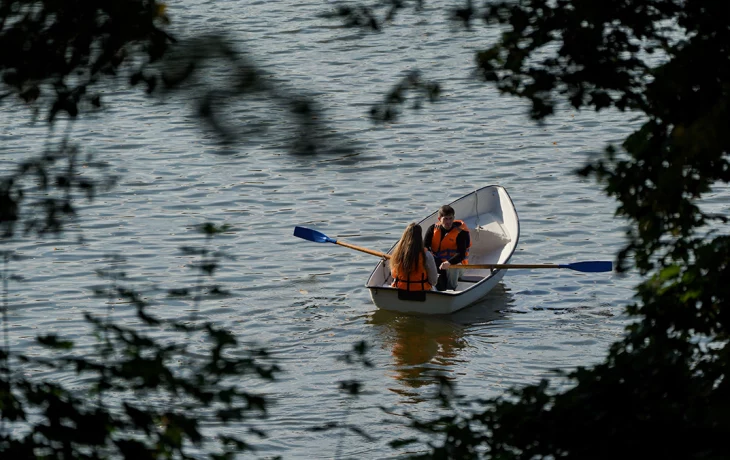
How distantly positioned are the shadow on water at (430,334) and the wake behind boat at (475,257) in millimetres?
142

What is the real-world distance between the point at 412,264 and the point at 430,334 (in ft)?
2.87

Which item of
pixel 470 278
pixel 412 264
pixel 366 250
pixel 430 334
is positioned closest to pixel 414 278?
pixel 412 264

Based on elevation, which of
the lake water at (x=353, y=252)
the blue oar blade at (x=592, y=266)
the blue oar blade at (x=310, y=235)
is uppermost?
the blue oar blade at (x=592, y=266)

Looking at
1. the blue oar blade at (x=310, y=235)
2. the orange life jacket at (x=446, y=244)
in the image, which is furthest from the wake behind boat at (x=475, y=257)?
the blue oar blade at (x=310, y=235)

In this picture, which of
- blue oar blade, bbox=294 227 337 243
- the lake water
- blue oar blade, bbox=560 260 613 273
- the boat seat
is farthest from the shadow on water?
blue oar blade, bbox=294 227 337 243

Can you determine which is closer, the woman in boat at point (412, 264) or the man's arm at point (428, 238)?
the woman in boat at point (412, 264)

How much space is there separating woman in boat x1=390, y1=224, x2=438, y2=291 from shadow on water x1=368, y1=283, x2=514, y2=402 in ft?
1.68

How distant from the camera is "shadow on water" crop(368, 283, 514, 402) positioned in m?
12.1

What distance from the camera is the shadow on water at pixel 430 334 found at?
12062 mm

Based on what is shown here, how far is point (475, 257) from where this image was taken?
15367 millimetres

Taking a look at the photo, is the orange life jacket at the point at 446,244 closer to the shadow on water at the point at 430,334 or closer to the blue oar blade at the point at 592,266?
the shadow on water at the point at 430,334

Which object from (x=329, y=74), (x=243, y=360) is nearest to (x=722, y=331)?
(x=243, y=360)

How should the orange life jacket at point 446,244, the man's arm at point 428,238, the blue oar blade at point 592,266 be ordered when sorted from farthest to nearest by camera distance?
the man's arm at point 428,238 → the orange life jacket at point 446,244 → the blue oar blade at point 592,266

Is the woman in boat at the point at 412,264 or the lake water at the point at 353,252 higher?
the woman in boat at the point at 412,264
